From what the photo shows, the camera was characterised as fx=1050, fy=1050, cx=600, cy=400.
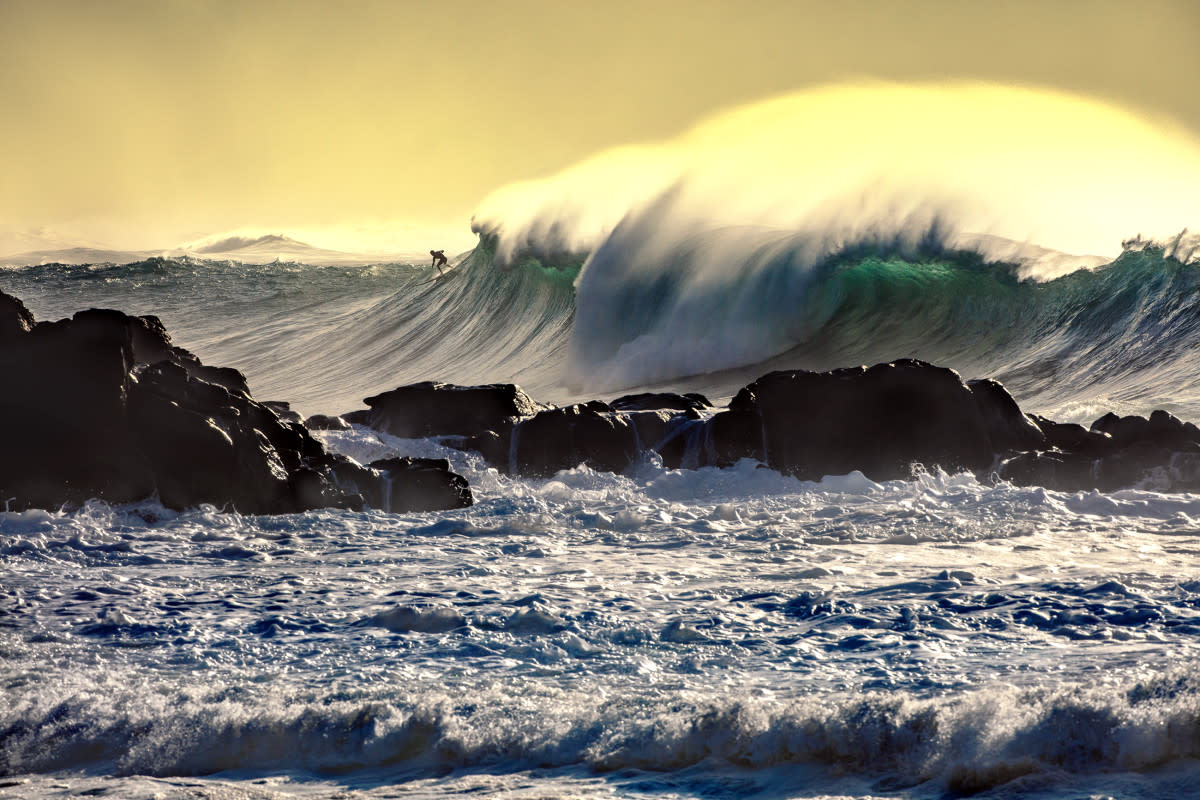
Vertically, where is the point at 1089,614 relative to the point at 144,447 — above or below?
below

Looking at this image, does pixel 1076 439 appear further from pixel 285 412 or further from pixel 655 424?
pixel 285 412

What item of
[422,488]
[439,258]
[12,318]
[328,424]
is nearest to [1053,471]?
[422,488]

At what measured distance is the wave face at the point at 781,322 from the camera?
16.4m

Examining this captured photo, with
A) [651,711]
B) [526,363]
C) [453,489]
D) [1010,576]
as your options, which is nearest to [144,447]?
[453,489]

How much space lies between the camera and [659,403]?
39.7 ft

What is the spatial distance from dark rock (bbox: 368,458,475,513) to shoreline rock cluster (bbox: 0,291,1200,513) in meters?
0.01

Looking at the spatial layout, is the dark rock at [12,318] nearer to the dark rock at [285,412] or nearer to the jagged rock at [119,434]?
the jagged rock at [119,434]

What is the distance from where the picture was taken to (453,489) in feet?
29.1

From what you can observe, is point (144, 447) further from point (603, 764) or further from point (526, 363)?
point (526, 363)

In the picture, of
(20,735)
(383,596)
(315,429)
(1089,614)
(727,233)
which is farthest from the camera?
(727,233)

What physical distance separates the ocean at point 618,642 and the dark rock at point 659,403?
198cm

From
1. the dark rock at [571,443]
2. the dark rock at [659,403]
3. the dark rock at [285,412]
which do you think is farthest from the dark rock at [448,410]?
the dark rock at [659,403]

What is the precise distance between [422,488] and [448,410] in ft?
8.92

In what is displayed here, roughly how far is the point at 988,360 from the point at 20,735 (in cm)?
1640
